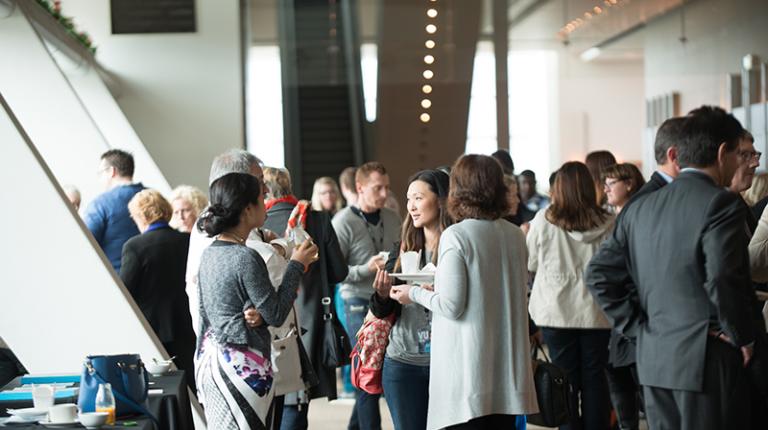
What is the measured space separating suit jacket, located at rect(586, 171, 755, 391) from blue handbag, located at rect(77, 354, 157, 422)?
1640 millimetres

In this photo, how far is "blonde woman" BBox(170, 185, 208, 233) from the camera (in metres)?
6.58

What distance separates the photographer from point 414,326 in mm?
4156

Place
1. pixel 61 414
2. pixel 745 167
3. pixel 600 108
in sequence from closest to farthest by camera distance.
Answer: pixel 61 414 → pixel 745 167 → pixel 600 108

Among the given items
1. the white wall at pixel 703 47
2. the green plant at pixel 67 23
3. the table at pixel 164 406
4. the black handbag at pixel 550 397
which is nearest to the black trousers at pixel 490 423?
the black handbag at pixel 550 397

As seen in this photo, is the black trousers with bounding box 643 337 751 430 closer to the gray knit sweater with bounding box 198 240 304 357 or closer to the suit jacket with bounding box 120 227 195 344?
the gray knit sweater with bounding box 198 240 304 357

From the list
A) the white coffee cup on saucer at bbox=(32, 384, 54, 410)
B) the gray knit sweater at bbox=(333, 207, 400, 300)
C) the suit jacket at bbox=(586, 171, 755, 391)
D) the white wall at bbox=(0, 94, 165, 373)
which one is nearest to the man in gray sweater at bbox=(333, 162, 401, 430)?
the gray knit sweater at bbox=(333, 207, 400, 300)

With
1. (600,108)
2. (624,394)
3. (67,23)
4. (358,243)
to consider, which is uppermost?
(67,23)

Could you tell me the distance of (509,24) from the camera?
11570 mm

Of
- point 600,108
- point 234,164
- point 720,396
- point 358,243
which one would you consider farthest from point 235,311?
point 600,108

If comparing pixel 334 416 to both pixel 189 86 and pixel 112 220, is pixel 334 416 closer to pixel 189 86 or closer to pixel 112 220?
pixel 112 220

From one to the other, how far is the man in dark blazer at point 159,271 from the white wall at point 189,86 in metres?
6.12

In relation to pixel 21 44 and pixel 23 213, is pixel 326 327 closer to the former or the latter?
pixel 23 213

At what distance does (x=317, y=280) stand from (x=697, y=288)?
224cm

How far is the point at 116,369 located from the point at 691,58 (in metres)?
8.97
